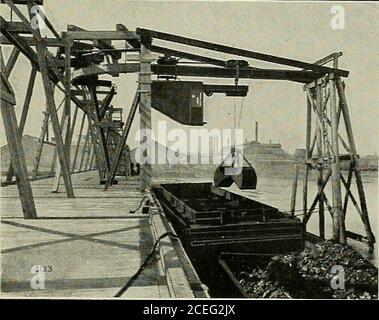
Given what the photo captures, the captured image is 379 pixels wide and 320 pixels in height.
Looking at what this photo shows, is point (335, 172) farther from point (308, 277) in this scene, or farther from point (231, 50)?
point (231, 50)

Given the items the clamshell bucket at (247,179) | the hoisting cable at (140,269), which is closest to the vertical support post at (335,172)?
the clamshell bucket at (247,179)

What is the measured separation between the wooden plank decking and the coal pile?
6.34ft

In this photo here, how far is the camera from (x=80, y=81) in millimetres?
11852

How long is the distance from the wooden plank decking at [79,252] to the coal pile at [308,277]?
193 centimetres

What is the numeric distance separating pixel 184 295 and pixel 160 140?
403 centimetres

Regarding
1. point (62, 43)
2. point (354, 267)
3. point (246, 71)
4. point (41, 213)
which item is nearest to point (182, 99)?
point (246, 71)

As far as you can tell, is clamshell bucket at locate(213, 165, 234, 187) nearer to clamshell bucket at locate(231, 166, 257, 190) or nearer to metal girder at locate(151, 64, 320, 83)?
clamshell bucket at locate(231, 166, 257, 190)

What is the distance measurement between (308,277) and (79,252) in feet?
13.5

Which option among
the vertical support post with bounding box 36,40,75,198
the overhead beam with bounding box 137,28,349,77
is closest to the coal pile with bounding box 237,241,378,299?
the overhead beam with bounding box 137,28,349,77

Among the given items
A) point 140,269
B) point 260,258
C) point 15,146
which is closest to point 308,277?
point 260,258

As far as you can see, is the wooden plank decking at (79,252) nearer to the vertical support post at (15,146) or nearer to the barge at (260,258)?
the vertical support post at (15,146)

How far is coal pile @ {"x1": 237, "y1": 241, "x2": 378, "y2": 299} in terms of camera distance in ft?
21.0

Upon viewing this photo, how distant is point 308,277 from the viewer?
7012mm

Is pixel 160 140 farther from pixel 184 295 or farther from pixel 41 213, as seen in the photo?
pixel 184 295
